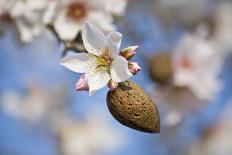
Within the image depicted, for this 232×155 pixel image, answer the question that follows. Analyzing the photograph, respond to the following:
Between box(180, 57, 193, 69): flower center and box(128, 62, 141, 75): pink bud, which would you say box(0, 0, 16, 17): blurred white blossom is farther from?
box(180, 57, 193, 69): flower center

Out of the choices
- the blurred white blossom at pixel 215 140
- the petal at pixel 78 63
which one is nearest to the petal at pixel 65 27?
the petal at pixel 78 63

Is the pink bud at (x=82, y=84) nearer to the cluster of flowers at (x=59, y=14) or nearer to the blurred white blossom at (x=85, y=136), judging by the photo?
the cluster of flowers at (x=59, y=14)

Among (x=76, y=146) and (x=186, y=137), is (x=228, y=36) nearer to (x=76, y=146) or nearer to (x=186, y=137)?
(x=186, y=137)

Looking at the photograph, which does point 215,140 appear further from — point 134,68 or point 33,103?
point 134,68

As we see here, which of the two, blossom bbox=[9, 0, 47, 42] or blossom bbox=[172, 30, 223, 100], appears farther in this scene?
blossom bbox=[172, 30, 223, 100]

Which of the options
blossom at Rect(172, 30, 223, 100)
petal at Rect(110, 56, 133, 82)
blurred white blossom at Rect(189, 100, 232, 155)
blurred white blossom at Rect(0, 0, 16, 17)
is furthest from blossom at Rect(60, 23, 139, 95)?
blurred white blossom at Rect(189, 100, 232, 155)

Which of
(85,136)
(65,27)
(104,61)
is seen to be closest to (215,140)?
(85,136)
